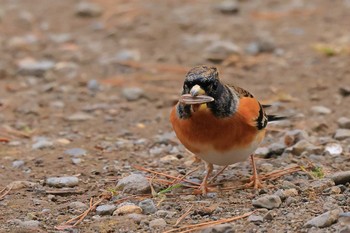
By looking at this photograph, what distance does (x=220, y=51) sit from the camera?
920 centimetres

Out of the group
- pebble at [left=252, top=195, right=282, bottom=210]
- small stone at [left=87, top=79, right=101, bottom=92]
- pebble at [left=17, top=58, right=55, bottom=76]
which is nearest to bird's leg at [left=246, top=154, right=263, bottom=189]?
pebble at [left=252, top=195, right=282, bottom=210]

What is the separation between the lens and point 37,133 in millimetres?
6945

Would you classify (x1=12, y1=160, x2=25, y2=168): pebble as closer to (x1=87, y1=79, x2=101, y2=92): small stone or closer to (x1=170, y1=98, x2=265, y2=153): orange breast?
(x1=170, y1=98, x2=265, y2=153): orange breast

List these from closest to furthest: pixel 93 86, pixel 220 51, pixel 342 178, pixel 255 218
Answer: pixel 255 218 < pixel 342 178 < pixel 93 86 < pixel 220 51

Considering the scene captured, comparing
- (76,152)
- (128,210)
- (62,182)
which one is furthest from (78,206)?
(76,152)

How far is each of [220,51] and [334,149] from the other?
11.3 ft

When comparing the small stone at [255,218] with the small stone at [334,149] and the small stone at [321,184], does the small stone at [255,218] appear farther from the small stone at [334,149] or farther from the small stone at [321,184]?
the small stone at [334,149]

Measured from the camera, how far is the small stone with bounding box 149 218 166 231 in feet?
14.8

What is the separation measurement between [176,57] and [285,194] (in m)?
4.68

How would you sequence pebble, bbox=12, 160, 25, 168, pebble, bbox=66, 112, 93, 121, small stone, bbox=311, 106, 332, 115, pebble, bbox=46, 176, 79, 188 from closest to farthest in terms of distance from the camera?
pebble, bbox=46, 176, 79, 188 < pebble, bbox=12, 160, 25, 168 < small stone, bbox=311, 106, 332, 115 < pebble, bbox=66, 112, 93, 121

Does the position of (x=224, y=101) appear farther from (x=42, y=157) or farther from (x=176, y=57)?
(x=176, y=57)

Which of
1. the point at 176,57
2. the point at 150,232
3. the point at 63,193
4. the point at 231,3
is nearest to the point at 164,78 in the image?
the point at 176,57

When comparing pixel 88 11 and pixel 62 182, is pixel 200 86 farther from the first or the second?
pixel 88 11

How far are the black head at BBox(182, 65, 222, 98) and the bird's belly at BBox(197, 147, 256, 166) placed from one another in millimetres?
419
